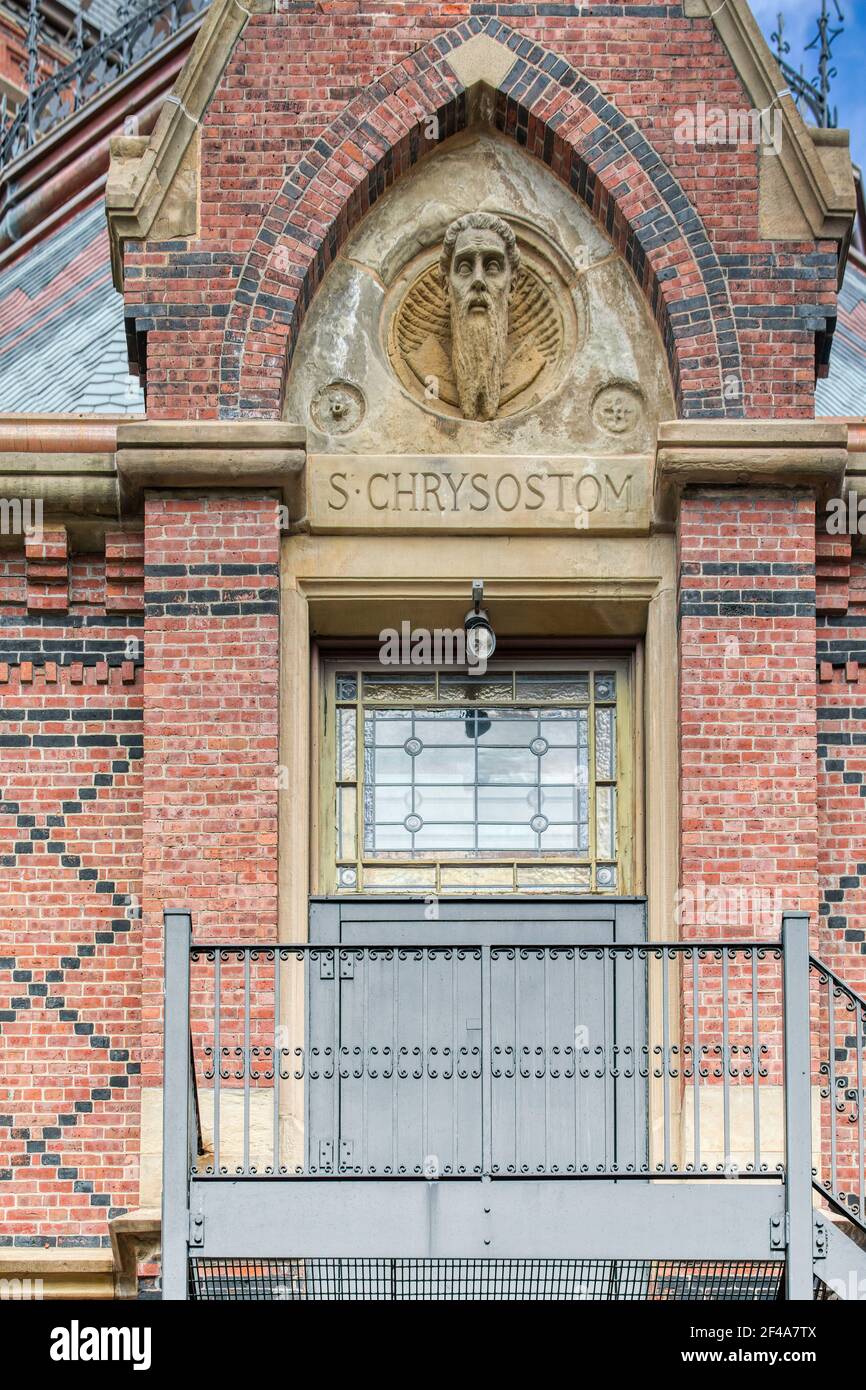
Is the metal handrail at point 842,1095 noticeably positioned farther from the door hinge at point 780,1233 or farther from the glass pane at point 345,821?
the glass pane at point 345,821

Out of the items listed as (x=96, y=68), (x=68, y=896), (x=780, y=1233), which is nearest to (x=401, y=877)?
(x=68, y=896)

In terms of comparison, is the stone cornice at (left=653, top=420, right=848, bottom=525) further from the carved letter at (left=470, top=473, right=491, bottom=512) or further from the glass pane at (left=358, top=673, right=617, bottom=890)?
the glass pane at (left=358, top=673, right=617, bottom=890)

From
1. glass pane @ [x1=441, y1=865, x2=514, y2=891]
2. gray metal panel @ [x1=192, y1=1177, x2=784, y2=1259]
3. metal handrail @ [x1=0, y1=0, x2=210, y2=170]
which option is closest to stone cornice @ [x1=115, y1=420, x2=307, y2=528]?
glass pane @ [x1=441, y1=865, x2=514, y2=891]

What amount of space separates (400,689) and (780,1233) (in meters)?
3.55

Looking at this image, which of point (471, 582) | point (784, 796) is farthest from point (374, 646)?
point (784, 796)

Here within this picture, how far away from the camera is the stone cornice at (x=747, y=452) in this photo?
1283 centimetres

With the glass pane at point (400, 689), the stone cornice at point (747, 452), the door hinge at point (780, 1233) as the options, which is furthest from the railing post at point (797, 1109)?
the glass pane at point (400, 689)

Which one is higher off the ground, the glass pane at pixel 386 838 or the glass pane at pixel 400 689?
the glass pane at pixel 400 689

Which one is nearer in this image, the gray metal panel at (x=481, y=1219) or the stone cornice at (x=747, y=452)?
the gray metal panel at (x=481, y=1219)

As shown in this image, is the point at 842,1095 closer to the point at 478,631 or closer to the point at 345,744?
the point at 478,631

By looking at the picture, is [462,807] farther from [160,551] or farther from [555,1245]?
[555,1245]

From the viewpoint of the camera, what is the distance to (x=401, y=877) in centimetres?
1316

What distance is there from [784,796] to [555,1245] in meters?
2.56

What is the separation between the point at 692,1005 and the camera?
39.8ft
